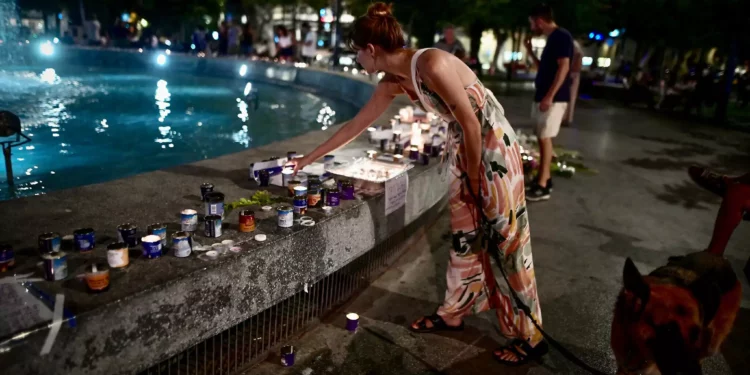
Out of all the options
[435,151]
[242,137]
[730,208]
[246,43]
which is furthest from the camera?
[246,43]

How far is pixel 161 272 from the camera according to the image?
7.36ft

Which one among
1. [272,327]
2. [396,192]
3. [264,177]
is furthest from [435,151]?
[272,327]

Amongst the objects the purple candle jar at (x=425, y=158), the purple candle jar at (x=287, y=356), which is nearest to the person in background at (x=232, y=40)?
the purple candle jar at (x=425, y=158)

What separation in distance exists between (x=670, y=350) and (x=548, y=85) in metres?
4.19

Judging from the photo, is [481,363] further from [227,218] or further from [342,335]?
[227,218]

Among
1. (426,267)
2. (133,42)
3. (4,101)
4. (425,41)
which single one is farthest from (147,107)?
(425,41)

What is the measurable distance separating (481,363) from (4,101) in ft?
33.9

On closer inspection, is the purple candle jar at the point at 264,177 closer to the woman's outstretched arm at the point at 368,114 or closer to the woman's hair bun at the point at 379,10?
the woman's outstretched arm at the point at 368,114

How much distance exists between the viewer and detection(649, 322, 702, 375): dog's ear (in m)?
2.04

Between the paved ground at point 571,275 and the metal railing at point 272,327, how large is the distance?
0.26ft

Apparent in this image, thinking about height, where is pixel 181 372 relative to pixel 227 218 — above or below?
below

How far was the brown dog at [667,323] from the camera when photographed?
80.7 inches

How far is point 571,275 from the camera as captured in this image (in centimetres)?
417

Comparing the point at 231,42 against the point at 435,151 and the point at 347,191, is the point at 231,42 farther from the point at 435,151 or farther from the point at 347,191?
the point at 347,191
